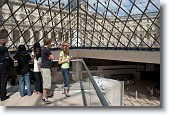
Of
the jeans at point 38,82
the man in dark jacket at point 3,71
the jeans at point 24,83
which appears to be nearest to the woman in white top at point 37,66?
the jeans at point 38,82

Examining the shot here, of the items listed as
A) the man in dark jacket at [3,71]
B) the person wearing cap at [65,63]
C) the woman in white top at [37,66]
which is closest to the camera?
the man in dark jacket at [3,71]

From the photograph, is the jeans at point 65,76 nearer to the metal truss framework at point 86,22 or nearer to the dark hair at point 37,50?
the dark hair at point 37,50

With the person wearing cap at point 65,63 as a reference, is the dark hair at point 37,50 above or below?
above

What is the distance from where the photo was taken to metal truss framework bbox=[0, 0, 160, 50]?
22.6 m

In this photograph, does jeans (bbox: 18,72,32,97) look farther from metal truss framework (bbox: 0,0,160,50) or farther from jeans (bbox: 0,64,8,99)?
metal truss framework (bbox: 0,0,160,50)

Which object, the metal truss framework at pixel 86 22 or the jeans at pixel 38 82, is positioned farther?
the metal truss framework at pixel 86 22

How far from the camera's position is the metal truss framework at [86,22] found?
2256 cm

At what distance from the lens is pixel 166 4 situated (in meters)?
3.68

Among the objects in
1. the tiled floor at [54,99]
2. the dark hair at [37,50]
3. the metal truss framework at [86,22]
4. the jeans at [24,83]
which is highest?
the metal truss framework at [86,22]

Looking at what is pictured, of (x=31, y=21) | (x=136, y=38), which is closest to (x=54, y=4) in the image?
(x=31, y=21)

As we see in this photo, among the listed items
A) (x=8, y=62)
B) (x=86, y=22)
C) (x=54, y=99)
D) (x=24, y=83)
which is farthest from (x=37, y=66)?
(x=86, y=22)

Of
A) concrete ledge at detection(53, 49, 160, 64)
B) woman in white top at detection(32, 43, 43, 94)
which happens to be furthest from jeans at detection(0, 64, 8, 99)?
concrete ledge at detection(53, 49, 160, 64)

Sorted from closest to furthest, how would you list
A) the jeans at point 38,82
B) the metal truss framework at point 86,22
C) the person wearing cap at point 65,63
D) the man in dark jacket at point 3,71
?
the man in dark jacket at point 3,71, the person wearing cap at point 65,63, the jeans at point 38,82, the metal truss framework at point 86,22

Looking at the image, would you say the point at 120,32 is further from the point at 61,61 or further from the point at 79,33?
the point at 61,61
